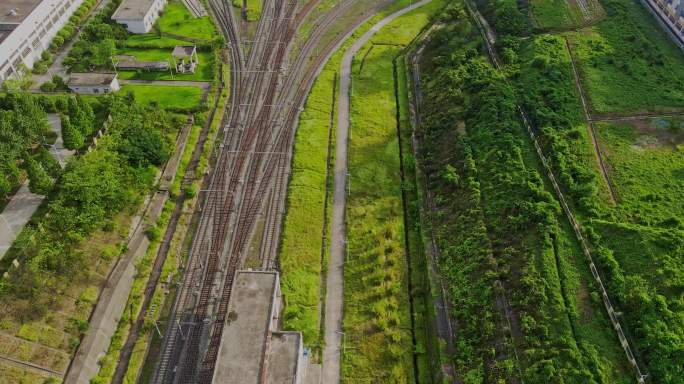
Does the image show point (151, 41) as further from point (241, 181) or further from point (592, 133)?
point (592, 133)

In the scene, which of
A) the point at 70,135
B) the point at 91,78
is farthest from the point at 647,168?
the point at 91,78

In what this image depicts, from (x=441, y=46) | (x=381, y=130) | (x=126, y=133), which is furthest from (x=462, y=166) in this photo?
(x=126, y=133)

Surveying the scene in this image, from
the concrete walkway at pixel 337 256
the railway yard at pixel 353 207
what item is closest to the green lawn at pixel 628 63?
the railway yard at pixel 353 207

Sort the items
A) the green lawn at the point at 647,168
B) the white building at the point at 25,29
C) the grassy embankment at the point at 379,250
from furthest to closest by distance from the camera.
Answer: the white building at the point at 25,29 < the green lawn at the point at 647,168 < the grassy embankment at the point at 379,250

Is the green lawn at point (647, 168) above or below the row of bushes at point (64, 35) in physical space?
below

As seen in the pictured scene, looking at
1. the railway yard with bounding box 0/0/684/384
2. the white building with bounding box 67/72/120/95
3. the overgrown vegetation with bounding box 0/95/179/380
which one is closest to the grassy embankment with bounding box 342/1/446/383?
the railway yard with bounding box 0/0/684/384

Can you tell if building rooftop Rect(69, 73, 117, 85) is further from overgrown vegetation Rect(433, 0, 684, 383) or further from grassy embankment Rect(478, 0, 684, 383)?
grassy embankment Rect(478, 0, 684, 383)

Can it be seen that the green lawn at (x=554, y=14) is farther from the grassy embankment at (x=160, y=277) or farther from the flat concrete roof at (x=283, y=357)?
the flat concrete roof at (x=283, y=357)
